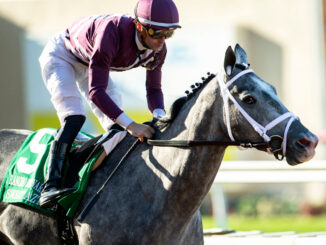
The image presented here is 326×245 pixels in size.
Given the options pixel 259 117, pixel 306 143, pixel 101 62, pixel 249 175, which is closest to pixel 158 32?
pixel 101 62

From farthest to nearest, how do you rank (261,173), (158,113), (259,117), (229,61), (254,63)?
(254,63), (261,173), (158,113), (229,61), (259,117)

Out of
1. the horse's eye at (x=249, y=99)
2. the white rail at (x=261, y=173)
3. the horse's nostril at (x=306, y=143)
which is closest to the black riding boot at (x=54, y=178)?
the horse's eye at (x=249, y=99)

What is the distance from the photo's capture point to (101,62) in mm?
4359

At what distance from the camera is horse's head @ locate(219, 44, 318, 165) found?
12.6ft

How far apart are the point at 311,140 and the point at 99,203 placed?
52.1 inches

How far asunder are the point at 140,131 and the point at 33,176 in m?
0.81

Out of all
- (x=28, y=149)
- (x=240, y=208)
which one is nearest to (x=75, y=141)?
(x=28, y=149)

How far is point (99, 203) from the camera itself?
431 cm

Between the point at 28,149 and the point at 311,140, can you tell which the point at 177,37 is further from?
the point at 311,140

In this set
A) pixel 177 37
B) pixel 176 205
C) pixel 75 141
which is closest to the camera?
pixel 176 205

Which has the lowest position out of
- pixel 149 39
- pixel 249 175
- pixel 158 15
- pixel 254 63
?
pixel 254 63

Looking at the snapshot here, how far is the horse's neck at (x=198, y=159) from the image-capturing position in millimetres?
4160

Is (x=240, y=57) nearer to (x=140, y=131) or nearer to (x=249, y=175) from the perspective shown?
(x=140, y=131)

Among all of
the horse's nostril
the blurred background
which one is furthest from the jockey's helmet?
the blurred background
